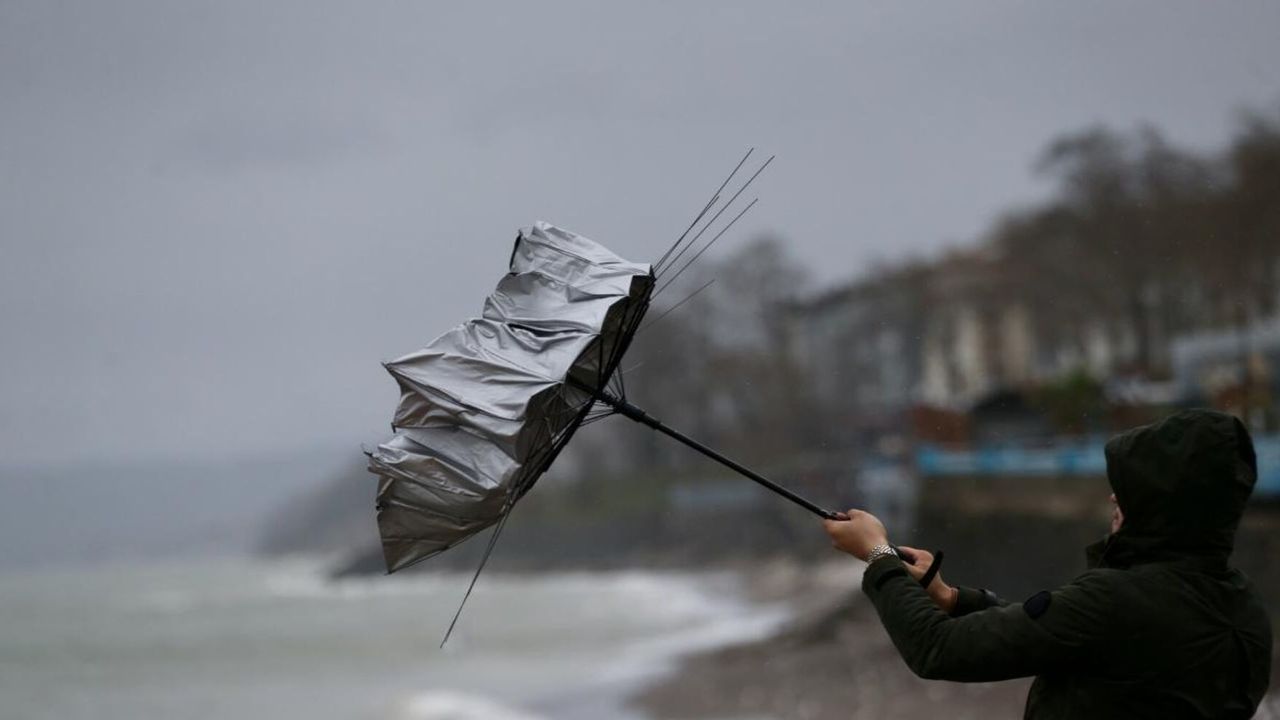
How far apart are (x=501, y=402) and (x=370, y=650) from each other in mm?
38739

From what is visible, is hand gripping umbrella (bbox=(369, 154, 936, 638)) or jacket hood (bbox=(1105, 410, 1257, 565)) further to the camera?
hand gripping umbrella (bbox=(369, 154, 936, 638))

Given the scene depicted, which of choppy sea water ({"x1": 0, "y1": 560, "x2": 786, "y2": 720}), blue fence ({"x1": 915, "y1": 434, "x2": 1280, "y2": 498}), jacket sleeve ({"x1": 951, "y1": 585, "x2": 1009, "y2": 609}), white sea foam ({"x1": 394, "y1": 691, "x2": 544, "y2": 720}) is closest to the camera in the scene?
jacket sleeve ({"x1": 951, "y1": 585, "x2": 1009, "y2": 609})

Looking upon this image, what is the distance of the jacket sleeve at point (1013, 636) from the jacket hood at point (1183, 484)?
0.12m

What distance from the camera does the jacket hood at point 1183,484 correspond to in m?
2.35

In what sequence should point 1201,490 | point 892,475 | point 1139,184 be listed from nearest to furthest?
1. point 1201,490
2. point 1139,184
3. point 892,475

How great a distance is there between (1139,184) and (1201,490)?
37342 mm

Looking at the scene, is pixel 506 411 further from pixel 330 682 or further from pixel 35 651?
pixel 35 651

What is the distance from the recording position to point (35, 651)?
4612 centimetres

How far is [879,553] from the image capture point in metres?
2.61

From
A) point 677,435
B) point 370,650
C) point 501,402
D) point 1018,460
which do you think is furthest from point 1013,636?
point 370,650

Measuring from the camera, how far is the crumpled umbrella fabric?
3.04 m

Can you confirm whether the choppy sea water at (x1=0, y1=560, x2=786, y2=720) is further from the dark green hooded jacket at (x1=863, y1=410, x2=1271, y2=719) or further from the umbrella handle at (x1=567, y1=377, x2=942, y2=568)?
the dark green hooded jacket at (x1=863, y1=410, x2=1271, y2=719)

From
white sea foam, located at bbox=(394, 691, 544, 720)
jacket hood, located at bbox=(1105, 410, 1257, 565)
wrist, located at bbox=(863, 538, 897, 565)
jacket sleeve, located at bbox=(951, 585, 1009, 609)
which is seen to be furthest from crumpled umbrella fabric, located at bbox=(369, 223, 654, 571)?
white sea foam, located at bbox=(394, 691, 544, 720)

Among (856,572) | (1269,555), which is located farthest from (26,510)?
(1269,555)
